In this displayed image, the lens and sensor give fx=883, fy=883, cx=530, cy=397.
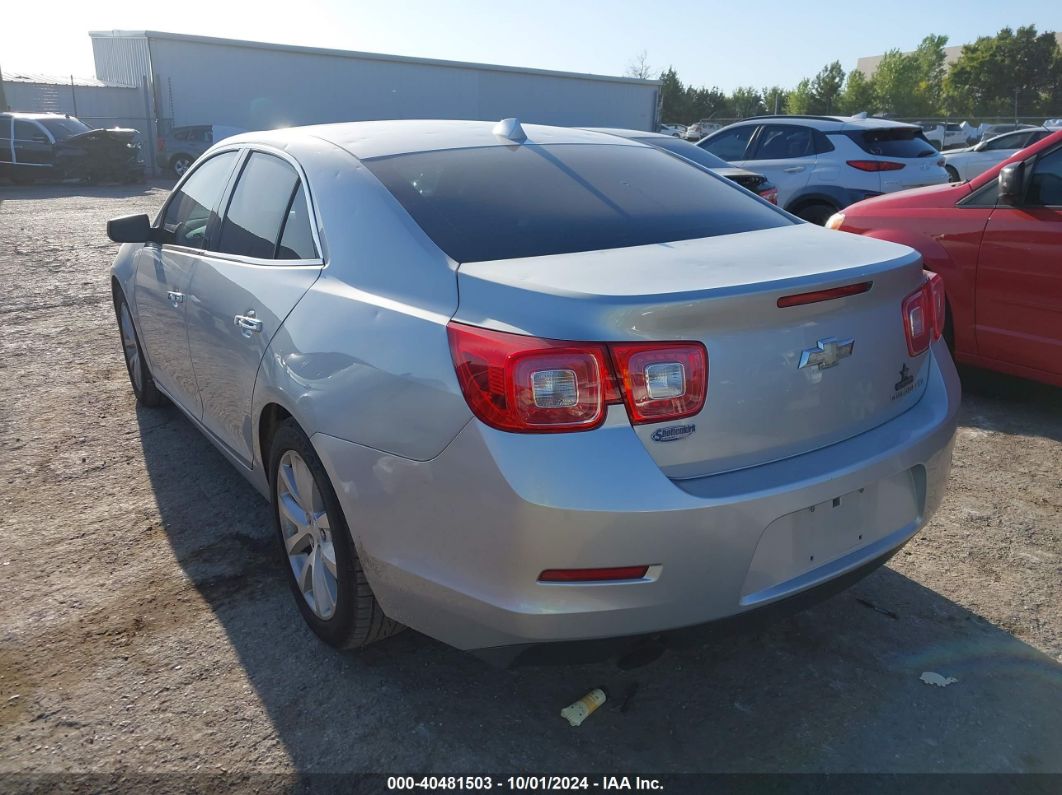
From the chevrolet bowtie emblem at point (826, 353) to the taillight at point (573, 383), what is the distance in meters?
0.36

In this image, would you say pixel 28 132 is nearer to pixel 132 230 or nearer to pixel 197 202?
pixel 132 230

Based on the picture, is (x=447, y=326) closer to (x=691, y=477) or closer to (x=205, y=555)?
(x=691, y=477)

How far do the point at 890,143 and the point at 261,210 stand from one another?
27.0 feet

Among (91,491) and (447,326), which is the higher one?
(447,326)

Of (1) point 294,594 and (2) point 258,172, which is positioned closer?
(1) point 294,594

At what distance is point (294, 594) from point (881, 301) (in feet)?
6.80

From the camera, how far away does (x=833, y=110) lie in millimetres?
77562

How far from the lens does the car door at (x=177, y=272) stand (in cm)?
374

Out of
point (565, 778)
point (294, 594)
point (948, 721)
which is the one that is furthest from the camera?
point (294, 594)

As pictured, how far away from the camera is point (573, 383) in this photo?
1992 millimetres

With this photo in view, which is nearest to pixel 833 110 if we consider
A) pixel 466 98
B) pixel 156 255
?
pixel 466 98

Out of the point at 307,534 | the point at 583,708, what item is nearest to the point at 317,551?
the point at 307,534

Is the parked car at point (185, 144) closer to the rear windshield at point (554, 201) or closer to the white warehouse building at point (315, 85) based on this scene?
the white warehouse building at point (315, 85)

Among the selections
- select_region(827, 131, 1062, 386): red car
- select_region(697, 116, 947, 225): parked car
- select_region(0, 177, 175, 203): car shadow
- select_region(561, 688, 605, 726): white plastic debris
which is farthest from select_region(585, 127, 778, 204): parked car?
select_region(0, 177, 175, 203): car shadow
